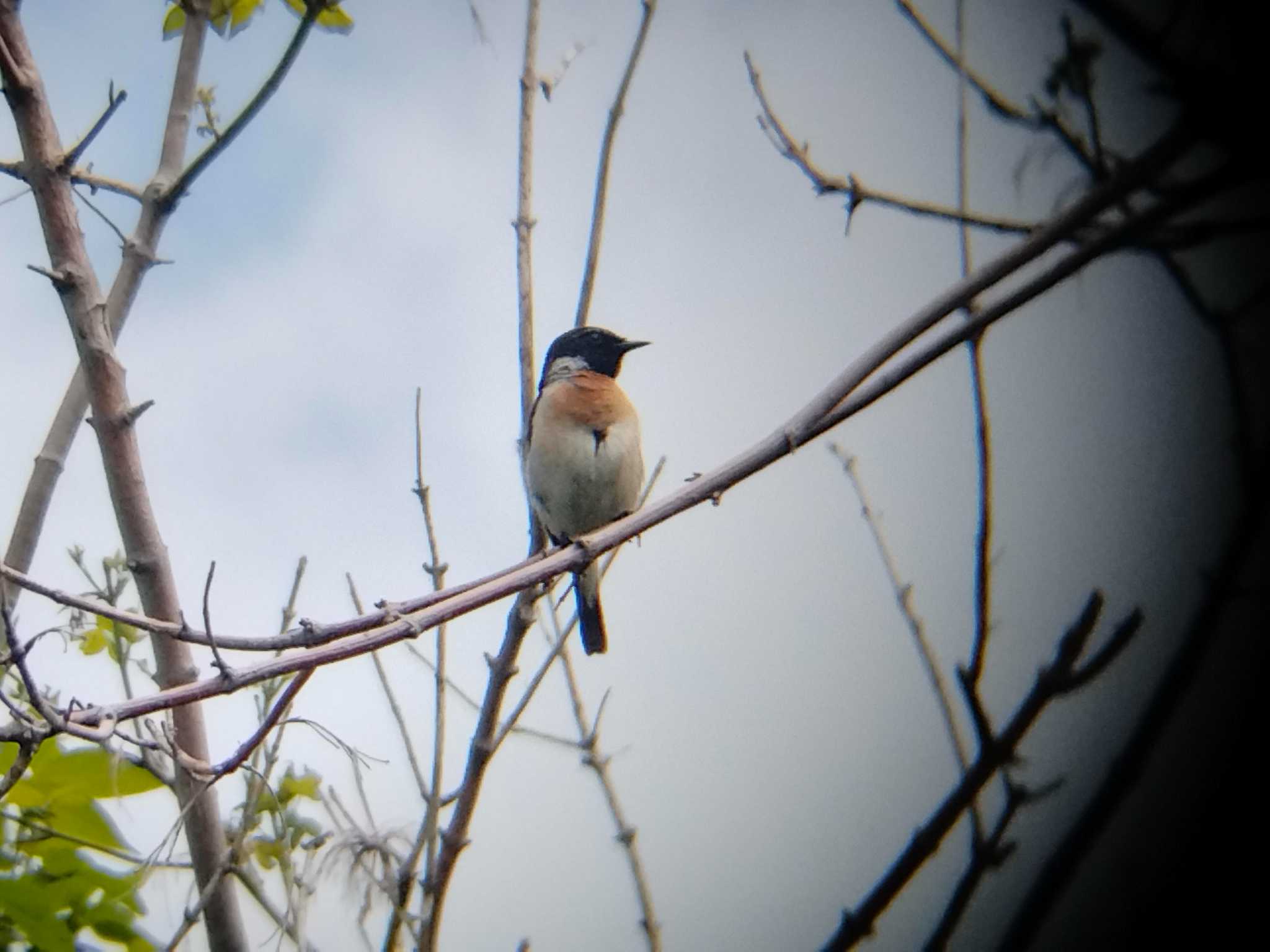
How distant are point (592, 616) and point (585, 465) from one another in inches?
33.4

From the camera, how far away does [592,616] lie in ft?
17.4

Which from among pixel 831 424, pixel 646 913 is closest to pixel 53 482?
pixel 646 913

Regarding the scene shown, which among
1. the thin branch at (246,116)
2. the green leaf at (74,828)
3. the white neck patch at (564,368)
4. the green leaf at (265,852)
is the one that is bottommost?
the green leaf at (74,828)

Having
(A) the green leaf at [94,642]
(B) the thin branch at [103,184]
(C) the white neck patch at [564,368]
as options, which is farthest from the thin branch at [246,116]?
(C) the white neck patch at [564,368]

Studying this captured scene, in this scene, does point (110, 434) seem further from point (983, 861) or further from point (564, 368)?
point (564, 368)

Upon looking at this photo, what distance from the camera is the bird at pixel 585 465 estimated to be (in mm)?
4914

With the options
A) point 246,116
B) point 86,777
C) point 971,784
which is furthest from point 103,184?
point 971,784

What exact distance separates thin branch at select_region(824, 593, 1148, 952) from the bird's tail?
4095 millimetres

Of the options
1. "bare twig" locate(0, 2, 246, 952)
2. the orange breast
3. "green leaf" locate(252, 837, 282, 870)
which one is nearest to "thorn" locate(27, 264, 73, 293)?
"bare twig" locate(0, 2, 246, 952)

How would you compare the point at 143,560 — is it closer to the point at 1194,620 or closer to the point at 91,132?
the point at 91,132

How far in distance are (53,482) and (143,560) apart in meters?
0.52

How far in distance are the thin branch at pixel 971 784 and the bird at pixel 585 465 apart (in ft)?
11.9

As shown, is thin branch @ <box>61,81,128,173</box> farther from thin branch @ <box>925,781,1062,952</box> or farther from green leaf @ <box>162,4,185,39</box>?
thin branch @ <box>925,781,1062,952</box>

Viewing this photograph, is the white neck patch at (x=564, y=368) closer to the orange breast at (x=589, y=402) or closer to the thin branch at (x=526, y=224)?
the orange breast at (x=589, y=402)
